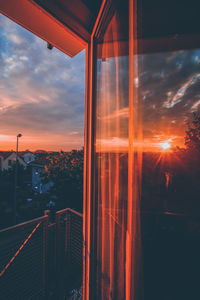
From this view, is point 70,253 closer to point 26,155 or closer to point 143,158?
point 143,158

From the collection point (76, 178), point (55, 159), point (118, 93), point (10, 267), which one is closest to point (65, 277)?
point (10, 267)

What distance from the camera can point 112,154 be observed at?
80cm

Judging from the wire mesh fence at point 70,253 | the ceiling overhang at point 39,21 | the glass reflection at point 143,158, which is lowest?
the wire mesh fence at point 70,253

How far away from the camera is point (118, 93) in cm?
76

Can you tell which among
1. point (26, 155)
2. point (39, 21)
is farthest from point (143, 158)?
point (26, 155)

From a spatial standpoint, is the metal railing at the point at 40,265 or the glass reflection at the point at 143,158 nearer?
the glass reflection at the point at 143,158

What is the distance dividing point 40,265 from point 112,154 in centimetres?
168

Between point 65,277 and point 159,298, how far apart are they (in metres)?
1.64

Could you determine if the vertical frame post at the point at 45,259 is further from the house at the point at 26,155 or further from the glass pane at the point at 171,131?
the house at the point at 26,155

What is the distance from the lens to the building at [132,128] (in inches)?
20.3

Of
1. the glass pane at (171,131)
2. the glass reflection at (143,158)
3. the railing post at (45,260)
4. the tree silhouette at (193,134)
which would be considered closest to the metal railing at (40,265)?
the railing post at (45,260)

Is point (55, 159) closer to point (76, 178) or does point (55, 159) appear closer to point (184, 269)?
point (76, 178)

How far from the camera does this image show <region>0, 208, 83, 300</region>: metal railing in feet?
4.73

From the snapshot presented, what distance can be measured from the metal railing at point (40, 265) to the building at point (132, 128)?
0.81 m
